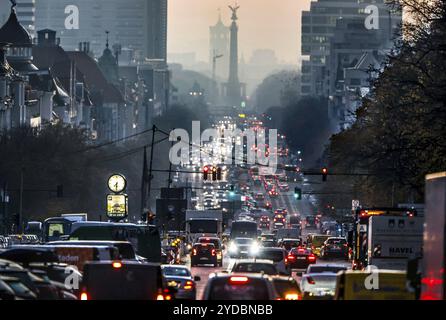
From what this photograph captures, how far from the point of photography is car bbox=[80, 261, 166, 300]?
31609 millimetres

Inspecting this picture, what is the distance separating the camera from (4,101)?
5167 inches

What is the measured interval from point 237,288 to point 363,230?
37.9 meters

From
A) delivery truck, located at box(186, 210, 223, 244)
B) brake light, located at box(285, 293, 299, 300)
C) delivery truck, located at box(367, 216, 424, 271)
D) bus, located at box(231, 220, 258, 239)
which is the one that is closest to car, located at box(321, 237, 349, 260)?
delivery truck, located at box(186, 210, 223, 244)

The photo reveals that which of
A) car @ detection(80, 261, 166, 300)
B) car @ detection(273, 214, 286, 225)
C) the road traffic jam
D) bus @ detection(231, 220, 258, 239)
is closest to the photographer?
the road traffic jam

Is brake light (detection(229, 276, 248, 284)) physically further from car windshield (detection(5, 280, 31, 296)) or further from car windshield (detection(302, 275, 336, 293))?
car windshield (detection(302, 275, 336, 293))

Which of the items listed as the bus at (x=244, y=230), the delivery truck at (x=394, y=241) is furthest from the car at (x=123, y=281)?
the bus at (x=244, y=230)

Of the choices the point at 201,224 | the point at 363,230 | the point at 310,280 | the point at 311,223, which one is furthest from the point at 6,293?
the point at 311,223

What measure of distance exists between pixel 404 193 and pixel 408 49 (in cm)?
2101

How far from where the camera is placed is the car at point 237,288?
93.1 feet

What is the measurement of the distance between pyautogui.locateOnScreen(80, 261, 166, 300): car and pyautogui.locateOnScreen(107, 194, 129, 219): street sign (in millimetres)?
56555

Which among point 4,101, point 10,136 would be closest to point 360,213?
point 10,136

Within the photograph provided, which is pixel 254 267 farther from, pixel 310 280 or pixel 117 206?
pixel 117 206

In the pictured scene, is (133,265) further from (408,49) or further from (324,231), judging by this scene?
(324,231)

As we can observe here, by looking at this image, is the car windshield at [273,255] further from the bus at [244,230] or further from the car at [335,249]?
the bus at [244,230]
